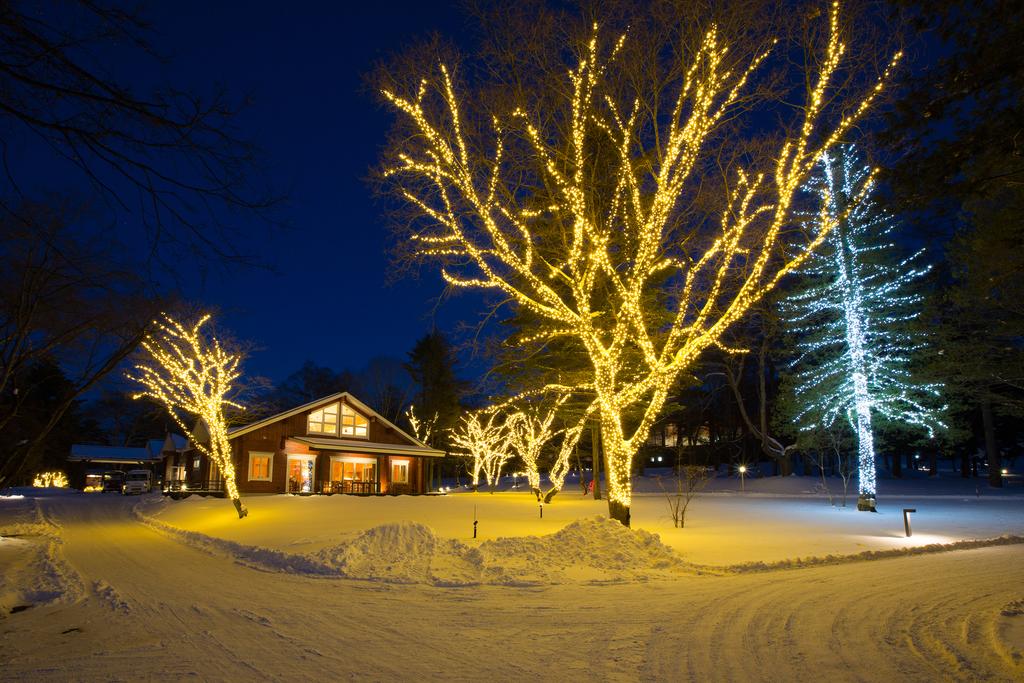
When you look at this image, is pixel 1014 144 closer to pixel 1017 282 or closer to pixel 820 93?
pixel 820 93

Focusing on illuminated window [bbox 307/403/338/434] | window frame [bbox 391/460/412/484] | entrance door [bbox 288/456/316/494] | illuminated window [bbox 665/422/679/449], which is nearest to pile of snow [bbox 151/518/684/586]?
entrance door [bbox 288/456/316/494]

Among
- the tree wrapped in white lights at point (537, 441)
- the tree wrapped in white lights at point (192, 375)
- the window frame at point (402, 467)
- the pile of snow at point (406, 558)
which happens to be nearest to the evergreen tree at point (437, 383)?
the window frame at point (402, 467)

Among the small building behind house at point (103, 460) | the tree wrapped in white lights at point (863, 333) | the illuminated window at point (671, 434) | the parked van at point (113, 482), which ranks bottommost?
the parked van at point (113, 482)

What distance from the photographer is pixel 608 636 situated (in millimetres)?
6414

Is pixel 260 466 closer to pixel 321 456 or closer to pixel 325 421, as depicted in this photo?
pixel 321 456

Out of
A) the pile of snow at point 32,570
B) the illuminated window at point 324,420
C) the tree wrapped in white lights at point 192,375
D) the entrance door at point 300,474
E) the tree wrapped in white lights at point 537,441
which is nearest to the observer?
the pile of snow at point 32,570

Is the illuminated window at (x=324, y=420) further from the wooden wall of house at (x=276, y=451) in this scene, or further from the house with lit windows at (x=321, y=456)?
the wooden wall of house at (x=276, y=451)

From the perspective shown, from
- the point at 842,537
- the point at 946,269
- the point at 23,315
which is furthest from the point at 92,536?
the point at 946,269

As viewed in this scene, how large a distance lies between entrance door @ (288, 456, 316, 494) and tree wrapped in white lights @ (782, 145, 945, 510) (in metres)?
26.1

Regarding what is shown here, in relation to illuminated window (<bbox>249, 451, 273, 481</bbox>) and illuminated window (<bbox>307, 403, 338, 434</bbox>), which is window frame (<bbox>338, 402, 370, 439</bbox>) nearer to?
illuminated window (<bbox>307, 403, 338, 434</bbox>)

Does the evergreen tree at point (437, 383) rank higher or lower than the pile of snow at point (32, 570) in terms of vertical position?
higher

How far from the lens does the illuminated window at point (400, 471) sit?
38.5 meters

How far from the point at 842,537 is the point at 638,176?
1028 cm

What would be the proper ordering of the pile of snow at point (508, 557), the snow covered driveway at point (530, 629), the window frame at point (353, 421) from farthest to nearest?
the window frame at point (353, 421)
the pile of snow at point (508, 557)
the snow covered driveway at point (530, 629)
